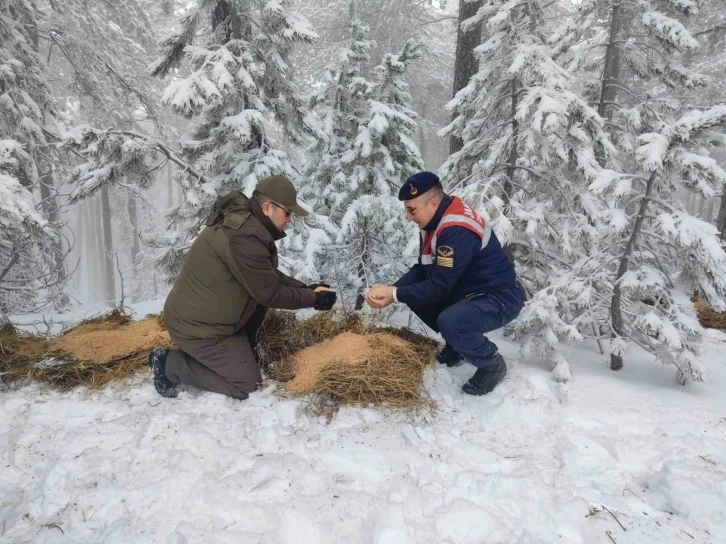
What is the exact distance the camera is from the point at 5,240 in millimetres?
3525

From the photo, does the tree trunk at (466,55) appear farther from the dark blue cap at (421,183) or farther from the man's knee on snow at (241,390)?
the man's knee on snow at (241,390)

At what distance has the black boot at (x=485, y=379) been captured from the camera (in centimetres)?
333

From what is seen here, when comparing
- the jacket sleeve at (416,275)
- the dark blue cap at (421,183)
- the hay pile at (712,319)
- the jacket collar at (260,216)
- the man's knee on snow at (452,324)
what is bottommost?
the hay pile at (712,319)

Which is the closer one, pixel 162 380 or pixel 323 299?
pixel 162 380

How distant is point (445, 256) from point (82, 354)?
348 centimetres

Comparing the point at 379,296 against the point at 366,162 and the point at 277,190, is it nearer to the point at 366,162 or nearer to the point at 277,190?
the point at 277,190

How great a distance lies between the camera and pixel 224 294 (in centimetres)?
320

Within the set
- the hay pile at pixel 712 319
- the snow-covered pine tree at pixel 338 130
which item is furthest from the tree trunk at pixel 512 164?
the hay pile at pixel 712 319

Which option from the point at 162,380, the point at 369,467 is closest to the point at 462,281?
the point at 369,467

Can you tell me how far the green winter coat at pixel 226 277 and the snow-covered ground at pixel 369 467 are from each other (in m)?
0.65

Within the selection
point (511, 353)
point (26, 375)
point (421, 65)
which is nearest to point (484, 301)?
point (511, 353)

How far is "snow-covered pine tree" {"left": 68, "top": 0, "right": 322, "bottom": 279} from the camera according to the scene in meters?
4.76

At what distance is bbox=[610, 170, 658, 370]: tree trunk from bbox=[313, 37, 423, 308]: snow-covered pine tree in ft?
10.8

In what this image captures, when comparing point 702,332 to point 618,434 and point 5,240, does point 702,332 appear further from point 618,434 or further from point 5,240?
point 5,240
